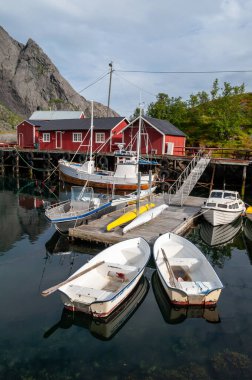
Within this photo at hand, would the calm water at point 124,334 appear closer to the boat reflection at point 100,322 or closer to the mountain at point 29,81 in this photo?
the boat reflection at point 100,322

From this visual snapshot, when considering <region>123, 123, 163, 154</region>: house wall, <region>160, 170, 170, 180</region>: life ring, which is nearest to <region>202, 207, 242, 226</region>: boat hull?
<region>160, 170, 170, 180</region>: life ring

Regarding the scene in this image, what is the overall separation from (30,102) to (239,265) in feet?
490

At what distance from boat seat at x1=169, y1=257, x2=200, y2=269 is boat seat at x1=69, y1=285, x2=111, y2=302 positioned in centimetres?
348

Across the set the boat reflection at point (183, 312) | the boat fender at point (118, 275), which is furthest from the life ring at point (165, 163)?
the boat reflection at point (183, 312)

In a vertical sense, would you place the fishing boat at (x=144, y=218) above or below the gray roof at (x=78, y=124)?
below

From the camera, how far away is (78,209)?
18391 millimetres

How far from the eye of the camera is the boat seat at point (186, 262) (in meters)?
12.1

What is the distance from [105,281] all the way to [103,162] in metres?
29.6

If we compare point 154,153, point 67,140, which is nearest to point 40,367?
point 154,153

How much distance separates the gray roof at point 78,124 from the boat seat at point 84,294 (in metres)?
33.1

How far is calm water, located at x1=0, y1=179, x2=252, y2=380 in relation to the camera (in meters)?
7.65

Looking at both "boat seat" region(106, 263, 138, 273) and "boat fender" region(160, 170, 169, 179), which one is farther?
"boat fender" region(160, 170, 169, 179)

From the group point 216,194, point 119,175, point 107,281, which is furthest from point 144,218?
point 119,175

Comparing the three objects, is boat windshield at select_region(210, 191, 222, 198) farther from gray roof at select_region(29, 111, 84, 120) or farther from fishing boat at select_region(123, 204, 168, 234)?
gray roof at select_region(29, 111, 84, 120)
